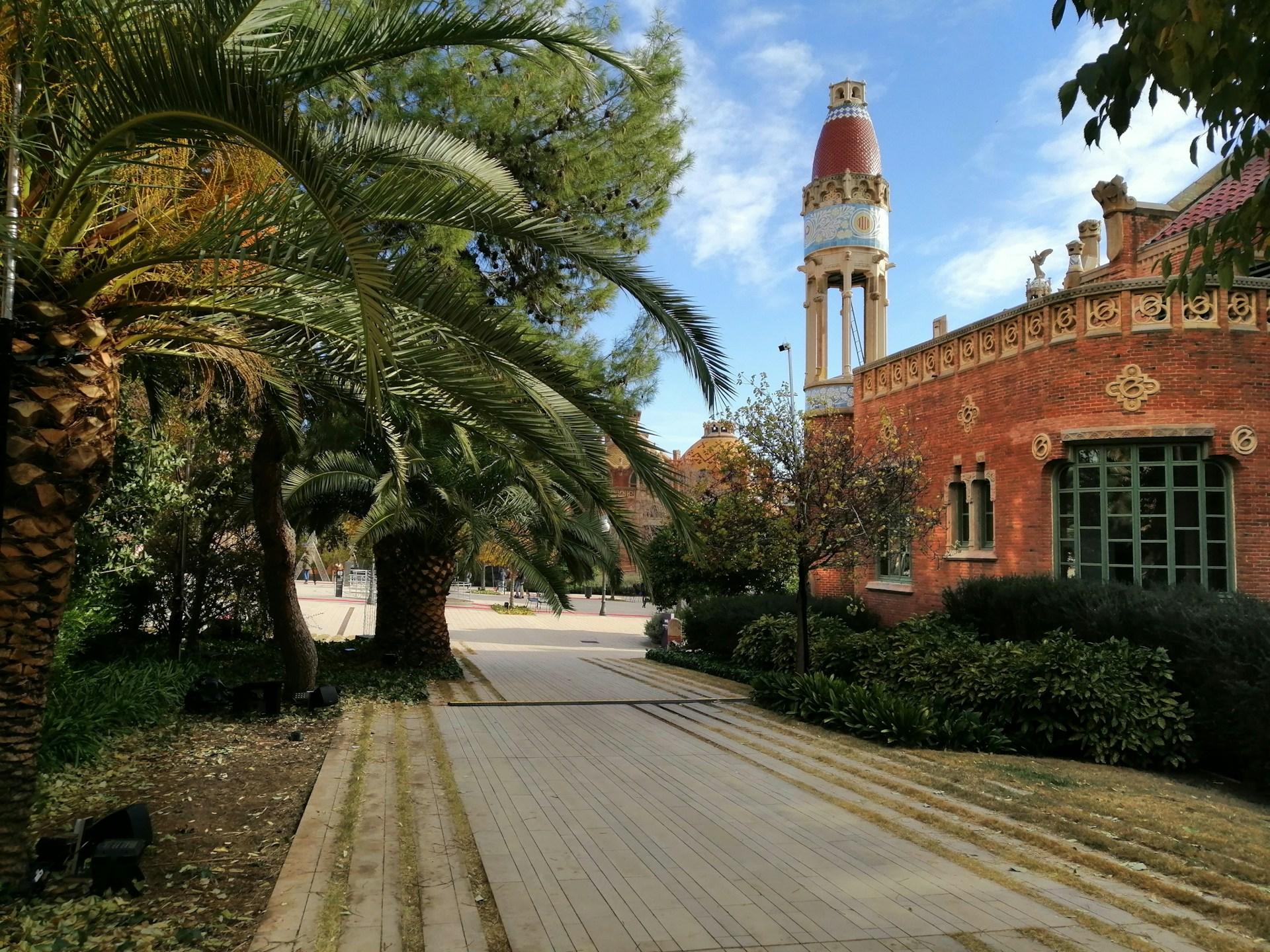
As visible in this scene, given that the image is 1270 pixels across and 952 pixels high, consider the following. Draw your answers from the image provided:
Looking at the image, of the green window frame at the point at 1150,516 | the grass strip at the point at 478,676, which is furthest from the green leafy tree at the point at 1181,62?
the grass strip at the point at 478,676

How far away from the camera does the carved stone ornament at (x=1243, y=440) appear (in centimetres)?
1203

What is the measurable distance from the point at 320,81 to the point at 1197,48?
4398mm

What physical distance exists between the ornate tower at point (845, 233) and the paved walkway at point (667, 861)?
15.5 metres

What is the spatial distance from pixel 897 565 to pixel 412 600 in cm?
880

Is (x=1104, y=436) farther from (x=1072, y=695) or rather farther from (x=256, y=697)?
(x=256, y=697)

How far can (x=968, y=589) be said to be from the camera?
1284cm

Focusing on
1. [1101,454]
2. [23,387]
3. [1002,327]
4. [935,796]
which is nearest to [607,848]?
[935,796]

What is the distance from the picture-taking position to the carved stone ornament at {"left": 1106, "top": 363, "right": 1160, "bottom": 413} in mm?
12312

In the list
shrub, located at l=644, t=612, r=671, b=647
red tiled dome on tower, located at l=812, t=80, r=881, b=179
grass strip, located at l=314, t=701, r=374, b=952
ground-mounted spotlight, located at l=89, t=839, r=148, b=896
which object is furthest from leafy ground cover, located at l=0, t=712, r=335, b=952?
red tiled dome on tower, located at l=812, t=80, r=881, b=179

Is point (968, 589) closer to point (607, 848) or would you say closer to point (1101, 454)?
point (1101, 454)

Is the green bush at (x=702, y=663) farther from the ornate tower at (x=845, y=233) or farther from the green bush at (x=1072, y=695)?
the ornate tower at (x=845, y=233)

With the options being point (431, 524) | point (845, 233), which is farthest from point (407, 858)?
point (845, 233)

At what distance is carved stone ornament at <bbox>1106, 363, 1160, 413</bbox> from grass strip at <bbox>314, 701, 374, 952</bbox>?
34.3ft

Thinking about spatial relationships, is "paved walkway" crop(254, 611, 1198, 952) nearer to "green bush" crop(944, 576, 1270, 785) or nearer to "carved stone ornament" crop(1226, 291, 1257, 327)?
"green bush" crop(944, 576, 1270, 785)
